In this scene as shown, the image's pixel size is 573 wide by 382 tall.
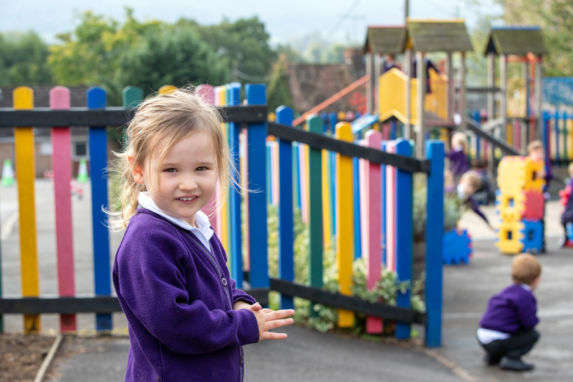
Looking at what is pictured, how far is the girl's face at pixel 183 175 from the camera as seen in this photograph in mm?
2125

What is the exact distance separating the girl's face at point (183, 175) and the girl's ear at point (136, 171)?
37 millimetres

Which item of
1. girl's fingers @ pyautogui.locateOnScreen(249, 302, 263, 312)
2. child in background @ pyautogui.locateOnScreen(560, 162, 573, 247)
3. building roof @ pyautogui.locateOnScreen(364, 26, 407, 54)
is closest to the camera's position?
girl's fingers @ pyautogui.locateOnScreen(249, 302, 263, 312)

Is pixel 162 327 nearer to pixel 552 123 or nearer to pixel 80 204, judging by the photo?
pixel 80 204

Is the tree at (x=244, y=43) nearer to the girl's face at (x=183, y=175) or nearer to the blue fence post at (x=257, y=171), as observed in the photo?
the blue fence post at (x=257, y=171)

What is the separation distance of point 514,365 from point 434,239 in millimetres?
947

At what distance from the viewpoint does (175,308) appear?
80.4 inches

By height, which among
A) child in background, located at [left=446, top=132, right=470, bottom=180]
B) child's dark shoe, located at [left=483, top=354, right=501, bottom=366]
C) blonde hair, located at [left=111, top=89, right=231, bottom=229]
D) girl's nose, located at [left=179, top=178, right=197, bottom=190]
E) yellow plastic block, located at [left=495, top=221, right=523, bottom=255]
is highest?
blonde hair, located at [left=111, top=89, right=231, bottom=229]

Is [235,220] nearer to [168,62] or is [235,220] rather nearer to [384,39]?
[384,39]

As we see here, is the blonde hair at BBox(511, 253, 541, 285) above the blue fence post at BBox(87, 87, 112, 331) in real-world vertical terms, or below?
below

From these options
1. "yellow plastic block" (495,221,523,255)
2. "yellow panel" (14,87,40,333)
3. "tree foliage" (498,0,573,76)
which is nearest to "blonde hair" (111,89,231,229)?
"yellow panel" (14,87,40,333)

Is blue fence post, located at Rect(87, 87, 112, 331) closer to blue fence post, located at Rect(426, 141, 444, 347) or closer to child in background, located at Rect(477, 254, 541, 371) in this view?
blue fence post, located at Rect(426, 141, 444, 347)

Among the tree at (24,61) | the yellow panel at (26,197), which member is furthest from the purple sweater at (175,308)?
the tree at (24,61)

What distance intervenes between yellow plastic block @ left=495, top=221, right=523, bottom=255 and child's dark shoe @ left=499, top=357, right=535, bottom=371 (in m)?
4.96

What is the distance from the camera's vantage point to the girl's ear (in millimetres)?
2219
